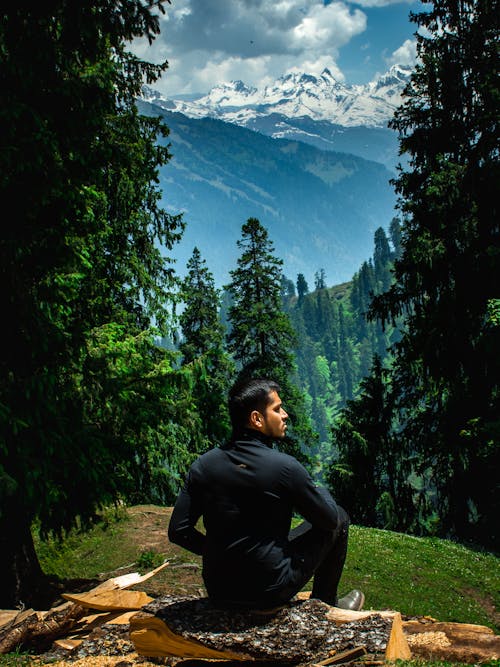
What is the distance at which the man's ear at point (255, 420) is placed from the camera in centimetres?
424

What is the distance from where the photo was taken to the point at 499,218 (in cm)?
1603

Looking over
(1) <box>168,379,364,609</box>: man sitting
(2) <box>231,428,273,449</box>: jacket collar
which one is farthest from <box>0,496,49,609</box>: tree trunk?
(2) <box>231,428,273,449</box>: jacket collar

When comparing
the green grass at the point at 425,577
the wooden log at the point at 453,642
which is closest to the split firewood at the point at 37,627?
the wooden log at the point at 453,642

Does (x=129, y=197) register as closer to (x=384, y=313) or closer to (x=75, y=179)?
(x=75, y=179)

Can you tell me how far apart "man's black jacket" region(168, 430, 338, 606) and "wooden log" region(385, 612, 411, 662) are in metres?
1.00

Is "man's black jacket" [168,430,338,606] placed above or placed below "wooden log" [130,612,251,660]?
above

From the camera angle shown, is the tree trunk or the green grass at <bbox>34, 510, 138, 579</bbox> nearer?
the tree trunk

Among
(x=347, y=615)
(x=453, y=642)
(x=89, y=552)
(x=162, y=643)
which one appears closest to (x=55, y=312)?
(x=162, y=643)

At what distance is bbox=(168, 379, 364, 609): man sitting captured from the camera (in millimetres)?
4086

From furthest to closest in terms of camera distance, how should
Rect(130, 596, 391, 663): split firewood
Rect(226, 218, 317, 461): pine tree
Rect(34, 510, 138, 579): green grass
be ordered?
Rect(226, 218, 317, 461): pine tree < Rect(34, 510, 138, 579): green grass < Rect(130, 596, 391, 663): split firewood

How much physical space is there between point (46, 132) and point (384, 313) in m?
13.9

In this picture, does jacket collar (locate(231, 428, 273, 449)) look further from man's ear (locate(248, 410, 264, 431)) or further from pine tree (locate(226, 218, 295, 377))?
pine tree (locate(226, 218, 295, 377))

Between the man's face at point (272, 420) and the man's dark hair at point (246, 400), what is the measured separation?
0.03 m

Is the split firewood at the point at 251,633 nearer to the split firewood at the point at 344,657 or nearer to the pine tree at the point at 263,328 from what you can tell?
the split firewood at the point at 344,657
